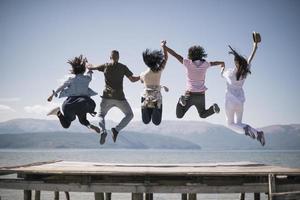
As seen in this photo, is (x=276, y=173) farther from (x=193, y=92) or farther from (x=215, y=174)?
(x=193, y=92)

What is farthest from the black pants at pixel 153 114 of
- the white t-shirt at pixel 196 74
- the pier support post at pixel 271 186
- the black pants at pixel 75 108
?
the pier support post at pixel 271 186

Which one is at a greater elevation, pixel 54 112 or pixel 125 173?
pixel 54 112

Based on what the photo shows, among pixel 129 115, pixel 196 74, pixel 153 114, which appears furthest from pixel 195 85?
pixel 129 115

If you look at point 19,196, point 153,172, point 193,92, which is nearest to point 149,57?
point 193,92

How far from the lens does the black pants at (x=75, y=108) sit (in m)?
11.0

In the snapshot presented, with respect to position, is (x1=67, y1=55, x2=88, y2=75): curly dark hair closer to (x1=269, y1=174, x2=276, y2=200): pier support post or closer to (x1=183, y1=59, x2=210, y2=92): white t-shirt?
(x1=183, y1=59, x2=210, y2=92): white t-shirt

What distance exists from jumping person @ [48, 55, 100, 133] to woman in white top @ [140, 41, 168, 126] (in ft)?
4.76

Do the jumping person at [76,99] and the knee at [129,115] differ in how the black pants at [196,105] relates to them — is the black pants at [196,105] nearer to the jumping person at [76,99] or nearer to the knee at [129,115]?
the knee at [129,115]

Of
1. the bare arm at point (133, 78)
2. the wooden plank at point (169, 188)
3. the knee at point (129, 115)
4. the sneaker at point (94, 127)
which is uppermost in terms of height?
the bare arm at point (133, 78)

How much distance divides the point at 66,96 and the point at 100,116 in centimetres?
111

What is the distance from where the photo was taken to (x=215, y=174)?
9.77 metres

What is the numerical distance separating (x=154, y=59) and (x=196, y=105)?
179 centimetres

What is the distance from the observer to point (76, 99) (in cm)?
1112

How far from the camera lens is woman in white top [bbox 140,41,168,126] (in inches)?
451
